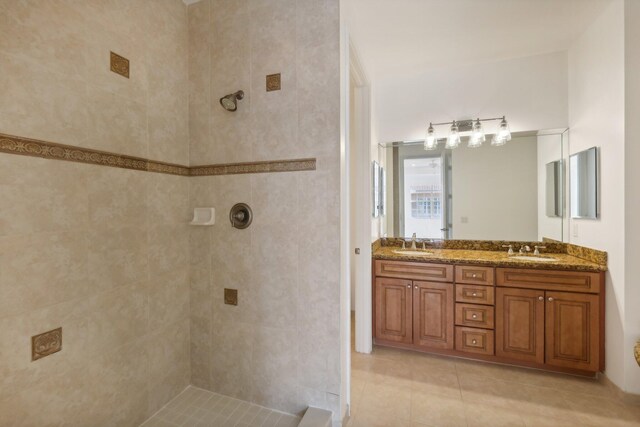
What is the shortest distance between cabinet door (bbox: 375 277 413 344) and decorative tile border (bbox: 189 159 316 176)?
146cm

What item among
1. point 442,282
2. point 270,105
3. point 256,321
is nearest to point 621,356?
point 442,282

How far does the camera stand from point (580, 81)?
7.55ft

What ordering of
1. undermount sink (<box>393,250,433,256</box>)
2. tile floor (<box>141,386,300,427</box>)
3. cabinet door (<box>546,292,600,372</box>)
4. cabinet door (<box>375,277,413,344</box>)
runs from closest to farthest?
tile floor (<box>141,386,300,427</box>), cabinet door (<box>546,292,600,372</box>), cabinet door (<box>375,277,413,344</box>), undermount sink (<box>393,250,433,256</box>)

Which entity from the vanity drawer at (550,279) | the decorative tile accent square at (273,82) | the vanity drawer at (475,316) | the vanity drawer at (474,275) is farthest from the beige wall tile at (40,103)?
the vanity drawer at (550,279)

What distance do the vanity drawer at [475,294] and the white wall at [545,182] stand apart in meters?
0.89

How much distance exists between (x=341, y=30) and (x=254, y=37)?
0.55m

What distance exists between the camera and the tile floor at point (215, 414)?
1566 millimetres

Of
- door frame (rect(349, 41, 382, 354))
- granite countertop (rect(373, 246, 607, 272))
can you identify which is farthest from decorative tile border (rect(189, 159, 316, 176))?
granite countertop (rect(373, 246, 607, 272))

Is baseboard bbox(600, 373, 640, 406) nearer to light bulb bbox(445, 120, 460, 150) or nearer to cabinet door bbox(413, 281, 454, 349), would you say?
cabinet door bbox(413, 281, 454, 349)

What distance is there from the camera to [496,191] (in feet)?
9.07

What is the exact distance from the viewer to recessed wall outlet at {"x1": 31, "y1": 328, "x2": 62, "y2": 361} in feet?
3.72

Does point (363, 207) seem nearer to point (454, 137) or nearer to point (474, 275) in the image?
point (474, 275)

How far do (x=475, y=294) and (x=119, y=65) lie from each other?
2.92 m

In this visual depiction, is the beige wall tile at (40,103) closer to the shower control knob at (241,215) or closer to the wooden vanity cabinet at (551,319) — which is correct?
the shower control knob at (241,215)
